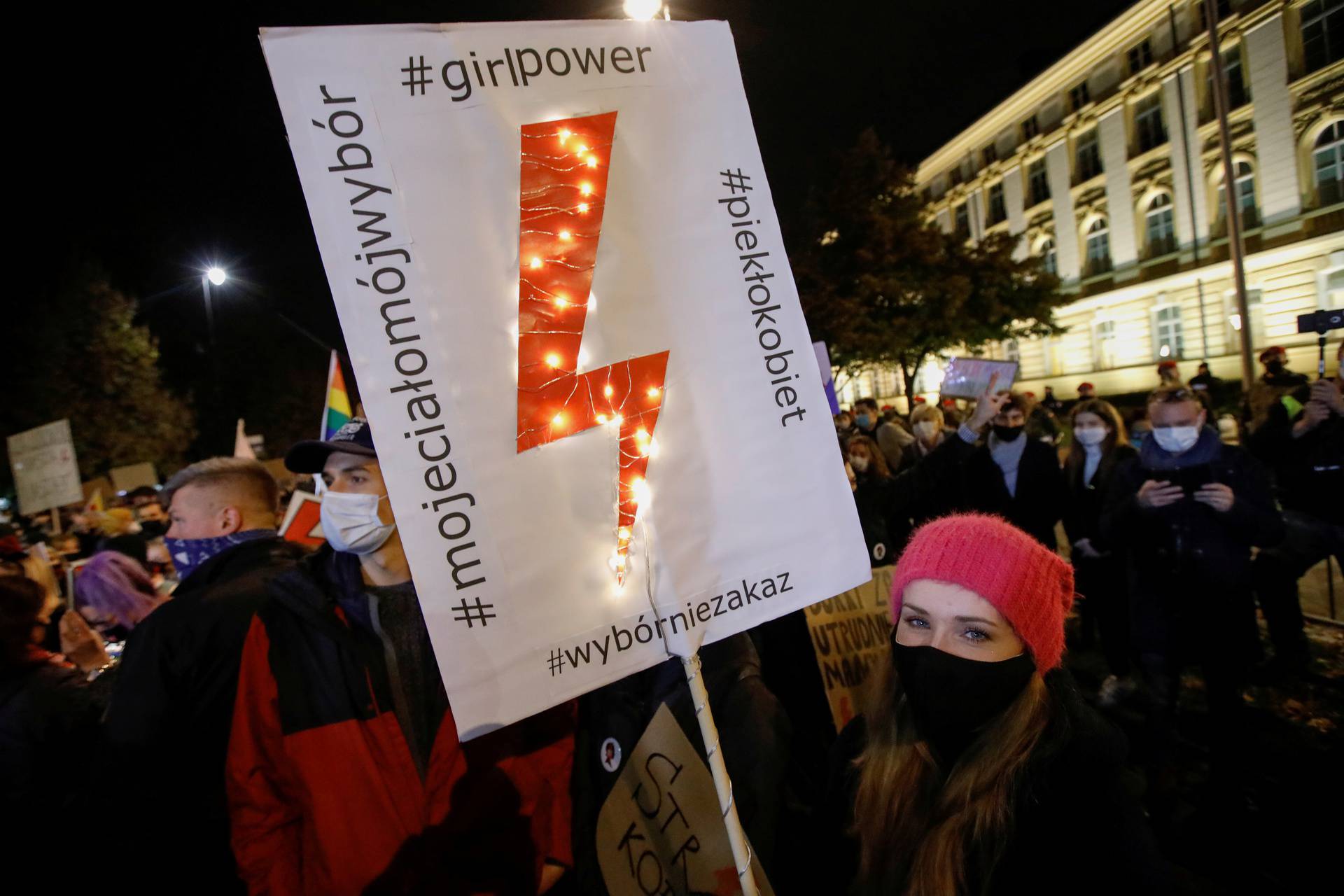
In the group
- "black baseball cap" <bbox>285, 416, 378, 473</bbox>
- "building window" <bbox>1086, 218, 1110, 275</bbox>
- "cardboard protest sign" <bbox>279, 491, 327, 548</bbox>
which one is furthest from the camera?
"building window" <bbox>1086, 218, 1110, 275</bbox>

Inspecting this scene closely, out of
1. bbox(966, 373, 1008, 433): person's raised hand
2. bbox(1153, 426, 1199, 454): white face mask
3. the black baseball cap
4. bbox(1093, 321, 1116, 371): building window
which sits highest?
the black baseball cap

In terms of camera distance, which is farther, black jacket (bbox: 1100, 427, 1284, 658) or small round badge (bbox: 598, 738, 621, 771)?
black jacket (bbox: 1100, 427, 1284, 658)

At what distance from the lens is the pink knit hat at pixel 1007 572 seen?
168 centimetres

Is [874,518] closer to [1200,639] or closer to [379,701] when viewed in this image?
[1200,639]

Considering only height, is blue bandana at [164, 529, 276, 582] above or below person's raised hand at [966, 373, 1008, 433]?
above

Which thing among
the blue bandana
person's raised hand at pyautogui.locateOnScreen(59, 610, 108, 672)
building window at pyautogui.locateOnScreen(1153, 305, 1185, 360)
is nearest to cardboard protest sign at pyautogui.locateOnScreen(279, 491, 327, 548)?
person's raised hand at pyautogui.locateOnScreen(59, 610, 108, 672)

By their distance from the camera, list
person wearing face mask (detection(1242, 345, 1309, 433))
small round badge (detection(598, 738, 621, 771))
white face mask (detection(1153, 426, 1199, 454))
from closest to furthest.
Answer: small round badge (detection(598, 738, 621, 771)) → white face mask (detection(1153, 426, 1199, 454)) → person wearing face mask (detection(1242, 345, 1309, 433))

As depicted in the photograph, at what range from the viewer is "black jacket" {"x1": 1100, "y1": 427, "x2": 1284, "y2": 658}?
11.3 feet

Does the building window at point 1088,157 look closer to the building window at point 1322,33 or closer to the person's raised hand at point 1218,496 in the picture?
the building window at point 1322,33

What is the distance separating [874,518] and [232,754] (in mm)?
3336

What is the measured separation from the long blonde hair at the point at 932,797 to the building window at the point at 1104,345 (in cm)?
3356

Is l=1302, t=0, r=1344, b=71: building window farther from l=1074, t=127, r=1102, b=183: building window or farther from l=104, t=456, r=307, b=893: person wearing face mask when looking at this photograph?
l=104, t=456, r=307, b=893: person wearing face mask

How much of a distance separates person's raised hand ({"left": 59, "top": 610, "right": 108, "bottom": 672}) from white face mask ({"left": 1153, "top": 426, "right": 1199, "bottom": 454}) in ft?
18.1

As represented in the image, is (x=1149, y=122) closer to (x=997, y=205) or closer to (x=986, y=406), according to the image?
(x=997, y=205)
